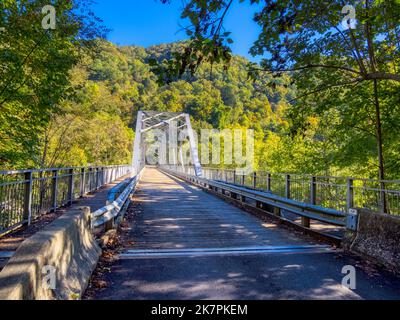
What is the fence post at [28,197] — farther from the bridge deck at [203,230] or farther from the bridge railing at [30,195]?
the bridge deck at [203,230]

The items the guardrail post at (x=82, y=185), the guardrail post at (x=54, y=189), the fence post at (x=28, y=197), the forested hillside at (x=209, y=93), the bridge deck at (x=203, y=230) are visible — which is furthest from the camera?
the guardrail post at (x=82, y=185)

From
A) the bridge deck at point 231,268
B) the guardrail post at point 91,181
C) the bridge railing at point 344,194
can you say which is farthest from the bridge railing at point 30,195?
the bridge railing at point 344,194

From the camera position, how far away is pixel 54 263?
101 inches

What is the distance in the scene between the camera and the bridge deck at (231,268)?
3076 mm

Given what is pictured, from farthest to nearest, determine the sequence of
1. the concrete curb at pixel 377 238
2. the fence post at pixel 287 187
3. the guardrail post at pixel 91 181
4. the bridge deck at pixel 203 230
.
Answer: the guardrail post at pixel 91 181
the fence post at pixel 287 187
the bridge deck at pixel 203 230
the concrete curb at pixel 377 238

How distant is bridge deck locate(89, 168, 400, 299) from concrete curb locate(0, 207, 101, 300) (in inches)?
12.9

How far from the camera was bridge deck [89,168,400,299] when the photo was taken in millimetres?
3076

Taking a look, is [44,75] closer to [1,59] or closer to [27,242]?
[1,59]

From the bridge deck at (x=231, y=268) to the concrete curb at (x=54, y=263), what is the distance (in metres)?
0.33

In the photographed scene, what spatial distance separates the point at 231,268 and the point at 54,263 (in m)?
2.09

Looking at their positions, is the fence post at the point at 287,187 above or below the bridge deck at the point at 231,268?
above

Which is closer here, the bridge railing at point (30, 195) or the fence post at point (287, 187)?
the bridge railing at point (30, 195)

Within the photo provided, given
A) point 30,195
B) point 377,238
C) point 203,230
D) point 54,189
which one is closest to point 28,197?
point 30,195

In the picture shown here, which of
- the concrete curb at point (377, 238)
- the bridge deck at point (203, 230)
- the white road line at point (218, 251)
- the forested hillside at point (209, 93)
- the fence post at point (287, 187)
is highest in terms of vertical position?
the forested hillside at point (209, 93)
